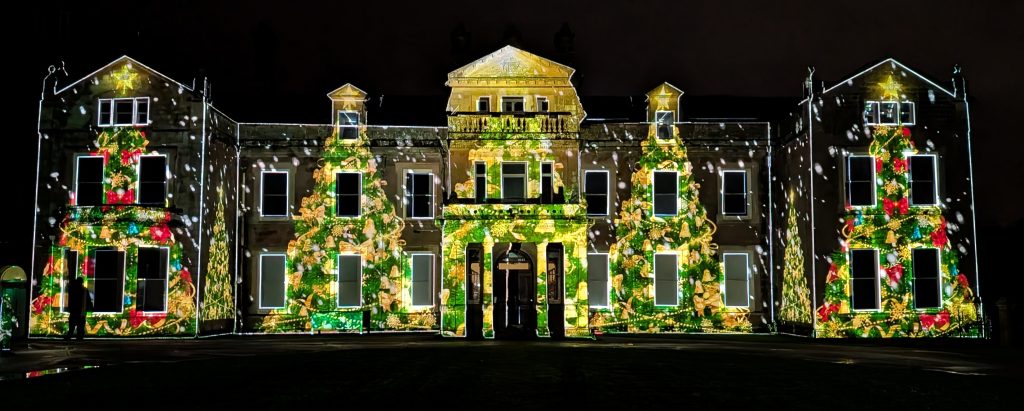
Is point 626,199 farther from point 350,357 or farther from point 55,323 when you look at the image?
point 55,323

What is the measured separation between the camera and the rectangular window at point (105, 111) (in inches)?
1395

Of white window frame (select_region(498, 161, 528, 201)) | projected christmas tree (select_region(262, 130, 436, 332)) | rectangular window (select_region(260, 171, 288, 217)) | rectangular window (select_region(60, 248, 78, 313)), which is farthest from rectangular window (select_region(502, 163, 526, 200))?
rectangular window (select_region(60, 248, 78, 313))

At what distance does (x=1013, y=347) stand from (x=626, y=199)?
14.8 meters

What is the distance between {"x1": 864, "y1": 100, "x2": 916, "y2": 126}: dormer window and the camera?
3438 centimetres

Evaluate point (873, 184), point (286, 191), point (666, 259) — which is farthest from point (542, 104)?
point (873, 184)

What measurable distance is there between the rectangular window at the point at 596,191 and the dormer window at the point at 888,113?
32.8 feet

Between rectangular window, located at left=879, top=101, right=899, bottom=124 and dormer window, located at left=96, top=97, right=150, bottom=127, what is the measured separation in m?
26.2

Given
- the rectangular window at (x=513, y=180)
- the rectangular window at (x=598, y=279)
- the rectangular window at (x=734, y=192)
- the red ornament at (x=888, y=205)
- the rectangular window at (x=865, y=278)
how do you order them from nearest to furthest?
the rectangular window at (x=865, y=278)
the red ornament at (x=888, y=205)
the rectangular window at (x=513, y=180)
the rectangular window at (x=598, y=279)
the rectangular window at (x=734, y=192)

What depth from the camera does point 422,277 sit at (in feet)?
124

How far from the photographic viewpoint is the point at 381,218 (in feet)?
124

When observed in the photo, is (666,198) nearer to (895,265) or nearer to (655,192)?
(655,192)

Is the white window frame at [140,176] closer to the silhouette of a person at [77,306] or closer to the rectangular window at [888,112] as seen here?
the silhouette of a person at [77,306]

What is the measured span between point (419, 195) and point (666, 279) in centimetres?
1015

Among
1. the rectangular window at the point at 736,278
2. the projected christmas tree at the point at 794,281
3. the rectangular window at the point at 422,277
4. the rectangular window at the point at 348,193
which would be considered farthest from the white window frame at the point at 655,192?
the rectangular window at the point at 348,193
